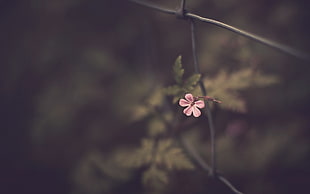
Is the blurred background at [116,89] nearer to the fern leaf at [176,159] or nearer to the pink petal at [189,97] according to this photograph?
the fern leaf at [176,159]

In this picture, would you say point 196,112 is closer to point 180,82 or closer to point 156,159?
point 180,82

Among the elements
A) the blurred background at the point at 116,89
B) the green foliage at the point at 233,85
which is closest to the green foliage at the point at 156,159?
the green foliage at the point at 233,85

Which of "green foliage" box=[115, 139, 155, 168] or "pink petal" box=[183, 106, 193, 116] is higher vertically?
"green foliage" box=[115, 139, 155, 168]

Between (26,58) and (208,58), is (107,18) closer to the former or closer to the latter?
(26,58)

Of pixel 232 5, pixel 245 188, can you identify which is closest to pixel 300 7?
pixel 232 5

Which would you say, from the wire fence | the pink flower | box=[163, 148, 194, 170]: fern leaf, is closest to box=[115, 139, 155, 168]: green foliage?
box=[163, 148, 194, 170]: fern leaf

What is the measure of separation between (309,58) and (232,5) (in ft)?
7.98

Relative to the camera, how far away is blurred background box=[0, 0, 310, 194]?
8.77 ft

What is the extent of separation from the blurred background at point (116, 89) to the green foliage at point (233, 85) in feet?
1.88

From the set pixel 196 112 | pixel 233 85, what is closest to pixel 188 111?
pixel 196 112

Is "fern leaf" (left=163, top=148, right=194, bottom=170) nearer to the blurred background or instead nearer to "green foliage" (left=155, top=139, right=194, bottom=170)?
"green foliage" (left=155, top=139, right=194, bottom=170)

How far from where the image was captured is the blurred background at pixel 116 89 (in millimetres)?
2672

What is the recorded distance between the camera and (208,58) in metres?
3.13

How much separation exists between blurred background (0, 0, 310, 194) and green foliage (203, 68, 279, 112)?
1.88 feet
